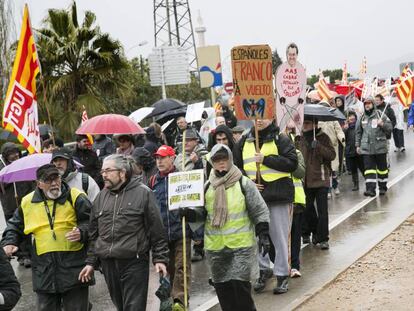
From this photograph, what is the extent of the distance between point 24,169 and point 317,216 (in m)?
4.36

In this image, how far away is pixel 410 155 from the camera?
21.6 metres

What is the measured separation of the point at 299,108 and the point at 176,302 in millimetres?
3088

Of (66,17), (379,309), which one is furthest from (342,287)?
(66,17)

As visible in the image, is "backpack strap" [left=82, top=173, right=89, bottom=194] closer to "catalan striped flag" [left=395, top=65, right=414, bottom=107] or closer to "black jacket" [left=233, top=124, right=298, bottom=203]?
"black jacket" [left=233, top=124, right=298, bottom=203]

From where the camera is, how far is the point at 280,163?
8.79 meters

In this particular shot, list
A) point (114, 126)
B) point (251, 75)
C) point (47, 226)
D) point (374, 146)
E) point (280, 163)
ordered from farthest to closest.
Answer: point (374, 146) < point (114, 126) < point (251, 75) < point (280, 163) < point (47, 226)

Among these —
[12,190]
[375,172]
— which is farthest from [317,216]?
[375,172]

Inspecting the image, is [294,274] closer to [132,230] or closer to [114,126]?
[132,230]

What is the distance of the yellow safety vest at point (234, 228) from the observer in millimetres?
7496

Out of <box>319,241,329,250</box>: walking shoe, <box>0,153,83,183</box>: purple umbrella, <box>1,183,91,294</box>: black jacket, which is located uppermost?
<box>0,153,83,183</box>: purple umbrella

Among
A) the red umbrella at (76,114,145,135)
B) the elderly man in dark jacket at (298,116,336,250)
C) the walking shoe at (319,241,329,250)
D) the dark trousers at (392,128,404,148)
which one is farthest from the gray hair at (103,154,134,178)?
the dark trousers at (392,128,404,148)

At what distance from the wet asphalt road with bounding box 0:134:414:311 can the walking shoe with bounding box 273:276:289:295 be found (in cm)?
7

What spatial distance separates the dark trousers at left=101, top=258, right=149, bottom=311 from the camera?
718 centimetres

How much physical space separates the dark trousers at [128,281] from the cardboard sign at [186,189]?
2.36 feet
